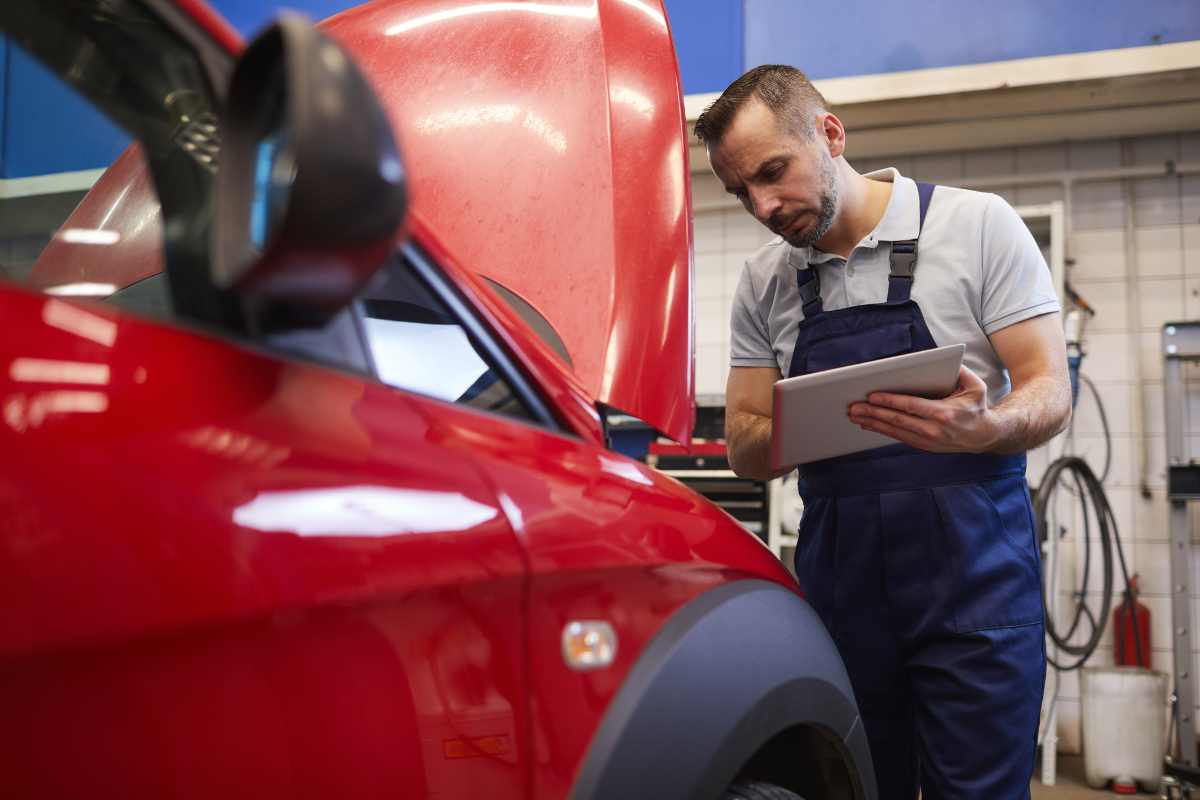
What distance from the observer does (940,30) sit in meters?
4.36

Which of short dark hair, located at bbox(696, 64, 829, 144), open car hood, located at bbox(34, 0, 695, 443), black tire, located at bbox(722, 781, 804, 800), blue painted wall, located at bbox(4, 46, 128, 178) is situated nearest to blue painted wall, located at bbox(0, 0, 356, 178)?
blue painted wall, located at bbox(4, 46, 128, 178)

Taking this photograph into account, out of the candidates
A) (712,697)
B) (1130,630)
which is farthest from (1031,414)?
(1130,630)

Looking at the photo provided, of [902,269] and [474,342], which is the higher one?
[902,269]

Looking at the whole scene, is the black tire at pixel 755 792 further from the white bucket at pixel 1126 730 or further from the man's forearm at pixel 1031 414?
the white bucket at pixel 1126 730

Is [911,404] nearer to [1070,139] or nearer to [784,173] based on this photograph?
[784,173]

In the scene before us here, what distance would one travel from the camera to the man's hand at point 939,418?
1.39m

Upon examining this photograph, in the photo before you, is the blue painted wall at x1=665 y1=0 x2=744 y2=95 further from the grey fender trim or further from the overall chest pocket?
the grey fender trim

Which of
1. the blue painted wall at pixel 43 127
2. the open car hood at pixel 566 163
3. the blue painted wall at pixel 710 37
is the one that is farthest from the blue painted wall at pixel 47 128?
the blue painted wall at pixel 710 37

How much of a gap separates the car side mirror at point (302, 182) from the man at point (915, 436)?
1013 millimetres

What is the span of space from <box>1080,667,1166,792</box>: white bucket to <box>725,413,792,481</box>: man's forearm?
3.13 meters

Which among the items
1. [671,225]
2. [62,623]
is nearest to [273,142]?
[62,623]

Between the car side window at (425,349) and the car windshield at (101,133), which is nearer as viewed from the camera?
the car windshield at (101,133)

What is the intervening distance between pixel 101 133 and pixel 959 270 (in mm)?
1302

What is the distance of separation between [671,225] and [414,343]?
52cm
